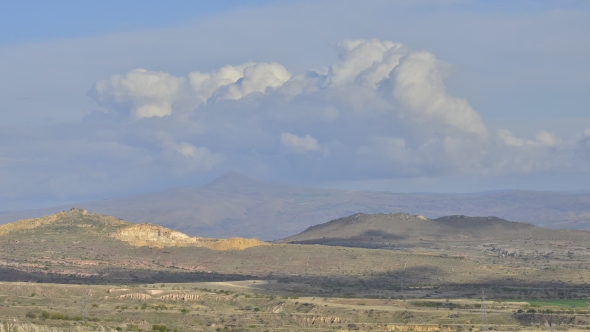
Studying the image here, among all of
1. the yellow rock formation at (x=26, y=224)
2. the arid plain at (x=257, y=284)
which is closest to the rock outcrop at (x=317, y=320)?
the arid plain at (x=257, y=284)

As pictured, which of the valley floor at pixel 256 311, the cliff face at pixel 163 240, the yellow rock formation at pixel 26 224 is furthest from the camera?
the yellow rock formation at pixel 26 224

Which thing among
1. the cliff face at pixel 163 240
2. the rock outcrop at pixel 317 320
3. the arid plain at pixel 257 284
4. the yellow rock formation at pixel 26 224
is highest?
the yellow rock formation at pixel 26 224

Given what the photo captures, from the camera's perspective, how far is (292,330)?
80062 mm

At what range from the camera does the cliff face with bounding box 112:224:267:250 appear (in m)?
161

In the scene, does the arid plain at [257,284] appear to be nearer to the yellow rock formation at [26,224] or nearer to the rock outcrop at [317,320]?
the rock outcrop at [317,320]

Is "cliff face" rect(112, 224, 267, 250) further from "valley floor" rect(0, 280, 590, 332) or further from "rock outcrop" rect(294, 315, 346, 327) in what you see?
"rock outcrop" rect(294, 315, 346, 327)

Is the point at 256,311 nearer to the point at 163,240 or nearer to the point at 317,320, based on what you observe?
the point at 317,320

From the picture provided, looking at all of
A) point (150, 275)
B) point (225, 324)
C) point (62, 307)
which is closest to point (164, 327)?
point (225, 324)

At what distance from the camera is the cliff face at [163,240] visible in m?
161

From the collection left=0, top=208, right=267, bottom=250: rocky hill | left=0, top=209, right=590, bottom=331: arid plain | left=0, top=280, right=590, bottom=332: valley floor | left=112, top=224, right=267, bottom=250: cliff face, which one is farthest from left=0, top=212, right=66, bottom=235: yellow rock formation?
left=0, top=280, right=590, bottom=332: valley floor

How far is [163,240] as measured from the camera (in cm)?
16712

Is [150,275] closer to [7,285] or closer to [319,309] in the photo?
[7,285]

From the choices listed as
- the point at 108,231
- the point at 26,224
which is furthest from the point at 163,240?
the point at 26,224

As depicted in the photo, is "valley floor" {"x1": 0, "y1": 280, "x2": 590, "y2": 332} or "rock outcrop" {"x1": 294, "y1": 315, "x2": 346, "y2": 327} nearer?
"valley floor" {"x1": 0, "y1": 280, "x2": 590, "y2": 332}
